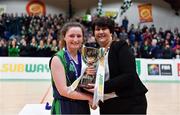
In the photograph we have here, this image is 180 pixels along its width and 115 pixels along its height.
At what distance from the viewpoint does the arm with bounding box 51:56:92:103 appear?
230 centimetres

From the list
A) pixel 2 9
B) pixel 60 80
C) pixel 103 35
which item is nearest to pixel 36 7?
pixel 2 9

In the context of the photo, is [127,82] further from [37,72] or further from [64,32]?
Result: [37,72]

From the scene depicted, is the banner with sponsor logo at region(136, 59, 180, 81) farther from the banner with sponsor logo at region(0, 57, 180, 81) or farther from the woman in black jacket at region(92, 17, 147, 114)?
the woman in black jacket at region(92, 17, 147, 114)

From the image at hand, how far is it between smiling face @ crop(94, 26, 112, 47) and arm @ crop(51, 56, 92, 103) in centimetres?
33

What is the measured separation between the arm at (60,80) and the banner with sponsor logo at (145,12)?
67.1 ft

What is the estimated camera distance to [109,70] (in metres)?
2.37

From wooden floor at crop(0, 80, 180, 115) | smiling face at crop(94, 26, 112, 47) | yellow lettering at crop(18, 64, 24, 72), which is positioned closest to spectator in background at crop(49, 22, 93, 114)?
smiling face at crop(94, 26, 112, 47)

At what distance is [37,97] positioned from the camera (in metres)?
8.01

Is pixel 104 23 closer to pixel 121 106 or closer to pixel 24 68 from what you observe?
pixel 121 106

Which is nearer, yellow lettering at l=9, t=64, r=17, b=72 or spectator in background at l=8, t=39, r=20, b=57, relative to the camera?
yellow lettering at l=9, t=64, r=17, b=72

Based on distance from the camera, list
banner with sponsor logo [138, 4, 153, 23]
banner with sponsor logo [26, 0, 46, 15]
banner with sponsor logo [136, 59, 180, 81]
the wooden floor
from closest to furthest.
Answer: the wooden floor, banner with sponsor logo [136, 59, 180, 81], banner with sponsor logo [26, 0, 46, 15], banner with sponsor logo [138, 4, 153, 23]

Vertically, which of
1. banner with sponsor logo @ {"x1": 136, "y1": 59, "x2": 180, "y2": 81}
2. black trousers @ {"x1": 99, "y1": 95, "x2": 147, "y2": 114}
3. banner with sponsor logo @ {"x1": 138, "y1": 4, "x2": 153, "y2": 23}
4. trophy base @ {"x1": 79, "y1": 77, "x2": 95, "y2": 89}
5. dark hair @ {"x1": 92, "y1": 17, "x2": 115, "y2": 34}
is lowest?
banner with sponsor logo @ {"x1": 136, "y1": 59, "x2": 180, "y2": 81}

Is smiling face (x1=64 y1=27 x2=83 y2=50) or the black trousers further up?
smiling face (x1=64 y1=27 x2=83 y2=50)

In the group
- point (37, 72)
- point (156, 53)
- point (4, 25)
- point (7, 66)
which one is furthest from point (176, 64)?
point (4, 25)
